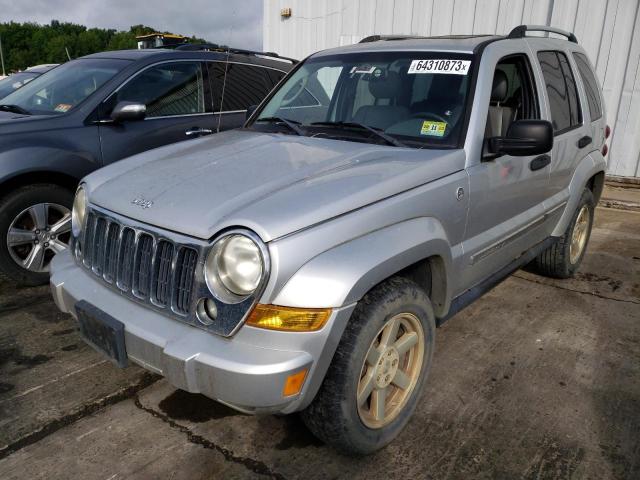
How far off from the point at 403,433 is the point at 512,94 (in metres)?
2.24

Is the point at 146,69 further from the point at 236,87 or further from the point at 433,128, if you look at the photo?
the point at 433,128

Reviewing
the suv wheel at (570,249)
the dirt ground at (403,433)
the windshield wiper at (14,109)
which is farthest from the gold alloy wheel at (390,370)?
the windshield wiper at (14,109)

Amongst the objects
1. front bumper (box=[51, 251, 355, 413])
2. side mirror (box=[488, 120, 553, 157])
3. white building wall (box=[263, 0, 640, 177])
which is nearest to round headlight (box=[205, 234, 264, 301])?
front bumper (box=[51, 251, 355, 413])

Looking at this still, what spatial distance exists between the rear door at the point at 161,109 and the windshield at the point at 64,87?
8.2 inches

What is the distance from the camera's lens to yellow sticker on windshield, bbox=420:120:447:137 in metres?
2.80

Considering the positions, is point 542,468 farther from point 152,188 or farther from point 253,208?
point 152,188

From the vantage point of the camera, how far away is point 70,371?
2996mm

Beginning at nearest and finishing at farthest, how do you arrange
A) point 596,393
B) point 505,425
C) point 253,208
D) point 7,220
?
point 253,208 < point 505,425 < point 596,393 < point 7,220

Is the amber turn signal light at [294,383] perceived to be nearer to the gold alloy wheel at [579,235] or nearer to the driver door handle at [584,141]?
the driver door handle at [584,141]

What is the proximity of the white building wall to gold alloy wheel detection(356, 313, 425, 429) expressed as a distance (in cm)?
686

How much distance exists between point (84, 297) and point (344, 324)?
1.21m

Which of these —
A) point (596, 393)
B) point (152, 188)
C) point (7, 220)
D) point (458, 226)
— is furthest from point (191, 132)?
point (596, 393)

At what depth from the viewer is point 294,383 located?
1.89 m

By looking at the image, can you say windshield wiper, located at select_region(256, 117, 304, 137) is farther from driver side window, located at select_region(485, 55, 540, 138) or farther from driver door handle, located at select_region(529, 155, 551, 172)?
driver door handle, located at select_region(529, 155, 551, 172)
